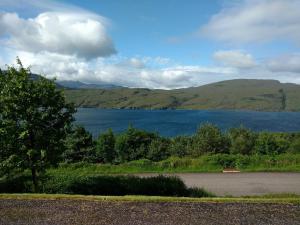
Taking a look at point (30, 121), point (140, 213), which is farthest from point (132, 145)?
point (140, 213)

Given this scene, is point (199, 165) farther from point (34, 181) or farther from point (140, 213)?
point (140, 213)

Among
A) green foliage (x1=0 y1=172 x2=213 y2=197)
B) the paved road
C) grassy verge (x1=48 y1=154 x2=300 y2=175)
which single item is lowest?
the paved road

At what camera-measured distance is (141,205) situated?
1525 cm

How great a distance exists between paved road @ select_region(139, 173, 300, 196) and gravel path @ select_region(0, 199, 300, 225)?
10.0 metres

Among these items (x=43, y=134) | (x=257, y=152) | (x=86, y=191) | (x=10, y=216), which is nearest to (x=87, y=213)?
(x=10, y=216)

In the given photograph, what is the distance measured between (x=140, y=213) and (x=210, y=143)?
2987cm

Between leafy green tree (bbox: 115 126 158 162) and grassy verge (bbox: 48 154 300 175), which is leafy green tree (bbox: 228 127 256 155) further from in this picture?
leafy green tree (bbox: 115 126 158 162)

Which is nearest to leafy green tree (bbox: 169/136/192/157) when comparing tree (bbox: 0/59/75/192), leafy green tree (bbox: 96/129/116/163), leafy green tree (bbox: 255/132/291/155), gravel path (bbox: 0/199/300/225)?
leafy green tree (bbox: 96/129/116/163)

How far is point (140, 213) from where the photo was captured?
14289 mm

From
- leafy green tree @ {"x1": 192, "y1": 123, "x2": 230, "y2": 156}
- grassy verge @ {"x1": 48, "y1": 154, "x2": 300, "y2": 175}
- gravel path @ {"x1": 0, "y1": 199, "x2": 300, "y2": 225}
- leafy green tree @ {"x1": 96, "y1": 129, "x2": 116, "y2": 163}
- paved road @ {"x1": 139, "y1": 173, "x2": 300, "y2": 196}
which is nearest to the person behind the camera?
gravel path @ {"x1": 0, "y1": 199, "x2": 300, "y2": 225}

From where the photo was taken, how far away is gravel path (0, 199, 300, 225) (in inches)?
529

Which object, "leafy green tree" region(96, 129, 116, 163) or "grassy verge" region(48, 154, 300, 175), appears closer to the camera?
"grassy verge" region(48, 154, 300, 175)

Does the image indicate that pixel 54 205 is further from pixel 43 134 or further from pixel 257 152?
pixel 257 152

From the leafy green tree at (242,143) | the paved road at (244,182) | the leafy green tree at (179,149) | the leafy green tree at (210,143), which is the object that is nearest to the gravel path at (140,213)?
the paved road at (244,182)
